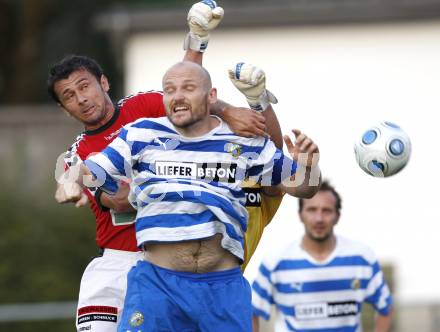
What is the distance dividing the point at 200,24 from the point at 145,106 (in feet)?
1.89

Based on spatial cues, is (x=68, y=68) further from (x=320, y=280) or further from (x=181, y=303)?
(x=320, y=280)

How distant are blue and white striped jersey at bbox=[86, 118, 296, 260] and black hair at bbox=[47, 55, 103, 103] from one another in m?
0.76

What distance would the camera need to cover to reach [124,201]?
628cm

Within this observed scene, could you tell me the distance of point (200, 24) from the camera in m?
6.63

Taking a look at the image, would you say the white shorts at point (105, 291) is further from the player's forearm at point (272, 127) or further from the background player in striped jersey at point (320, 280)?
the background player in striped jersey at point (320, 280)

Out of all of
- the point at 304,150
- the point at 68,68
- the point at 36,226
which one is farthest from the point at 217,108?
the point at 36,226

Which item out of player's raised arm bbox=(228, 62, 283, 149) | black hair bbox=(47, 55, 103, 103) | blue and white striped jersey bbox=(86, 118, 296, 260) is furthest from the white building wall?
blue and white striped jersey bbox=(86, 118, 296, 260)

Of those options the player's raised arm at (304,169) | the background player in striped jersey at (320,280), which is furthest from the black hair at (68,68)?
the background player in striped jersey at (320,280)

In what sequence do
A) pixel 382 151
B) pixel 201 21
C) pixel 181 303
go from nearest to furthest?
pixel 181 303 < pixel 382 151 < pixel 201 21

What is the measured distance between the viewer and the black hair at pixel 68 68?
654 centimetres

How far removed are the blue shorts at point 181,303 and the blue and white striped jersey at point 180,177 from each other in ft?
0.65

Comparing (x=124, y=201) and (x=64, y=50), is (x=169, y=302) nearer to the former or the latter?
(x=124, y=201)

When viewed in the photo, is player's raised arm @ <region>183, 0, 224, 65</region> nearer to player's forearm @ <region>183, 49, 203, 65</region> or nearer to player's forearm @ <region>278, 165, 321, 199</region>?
player's forearm @ <region>183, 49, 203, 65</region>

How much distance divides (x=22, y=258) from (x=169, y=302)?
371 inches
